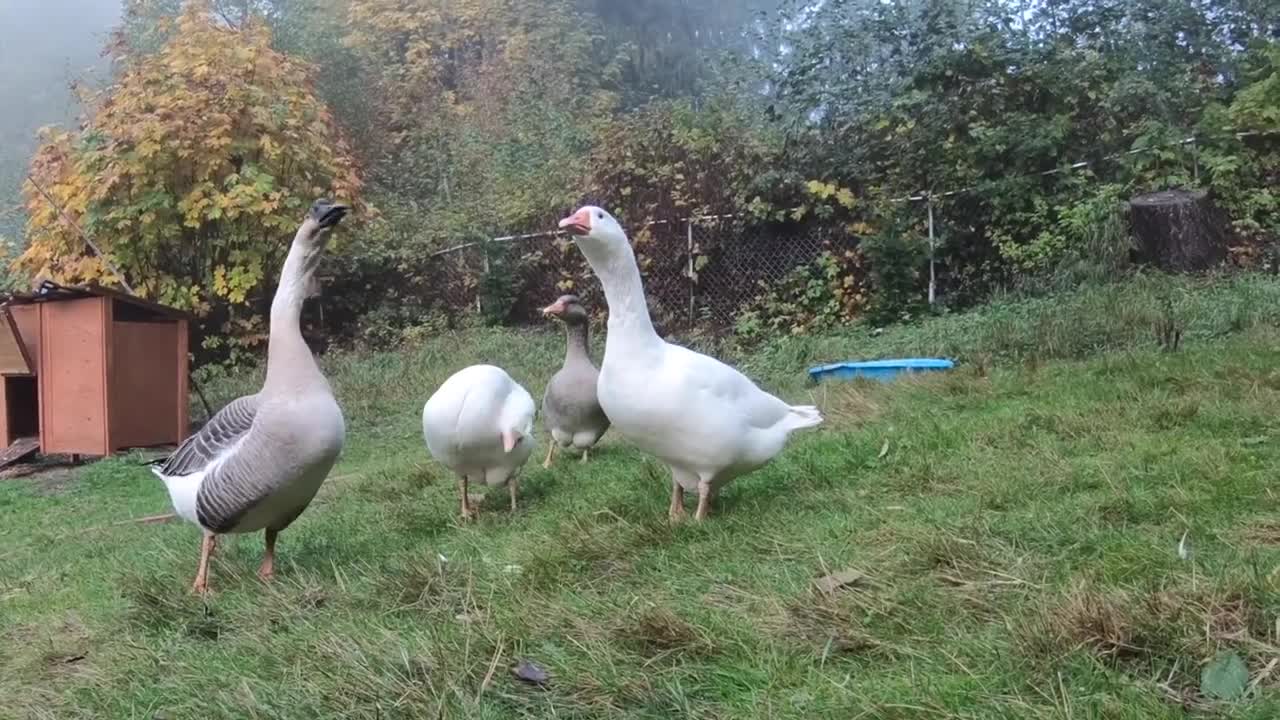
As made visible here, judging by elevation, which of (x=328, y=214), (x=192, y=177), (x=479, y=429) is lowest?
(x=479, y=429)

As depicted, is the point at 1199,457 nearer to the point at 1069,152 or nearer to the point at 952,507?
the point at 952,507

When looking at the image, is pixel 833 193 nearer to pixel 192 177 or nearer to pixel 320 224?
pixel 192 177

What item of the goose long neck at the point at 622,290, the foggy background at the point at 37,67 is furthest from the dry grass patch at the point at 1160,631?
the foggy background at the point at 37,67

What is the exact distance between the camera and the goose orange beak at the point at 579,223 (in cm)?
359

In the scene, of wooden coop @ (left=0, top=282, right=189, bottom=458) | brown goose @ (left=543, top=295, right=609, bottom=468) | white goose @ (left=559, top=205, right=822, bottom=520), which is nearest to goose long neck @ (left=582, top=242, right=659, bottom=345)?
white goose @ (left=559, top=205, right=822, bottom=520)

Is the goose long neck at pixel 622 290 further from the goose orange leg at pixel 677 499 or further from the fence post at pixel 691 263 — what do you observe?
the fence post at pixel 691 263

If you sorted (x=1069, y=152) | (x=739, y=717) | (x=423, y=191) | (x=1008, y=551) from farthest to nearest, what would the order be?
(x=423, y=191) < (x=1069, y=152) < (x=1008, y=551) < (x=739, y=717)

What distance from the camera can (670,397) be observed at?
3504 mm

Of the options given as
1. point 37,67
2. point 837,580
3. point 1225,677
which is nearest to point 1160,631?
point 1225,677

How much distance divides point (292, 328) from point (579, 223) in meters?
1.08

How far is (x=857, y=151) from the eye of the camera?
437 inches

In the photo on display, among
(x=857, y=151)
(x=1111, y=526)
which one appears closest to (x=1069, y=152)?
(x=857, y=151)

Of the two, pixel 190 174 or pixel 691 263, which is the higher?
A: pixel 190 174

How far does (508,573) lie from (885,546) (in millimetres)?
1065
